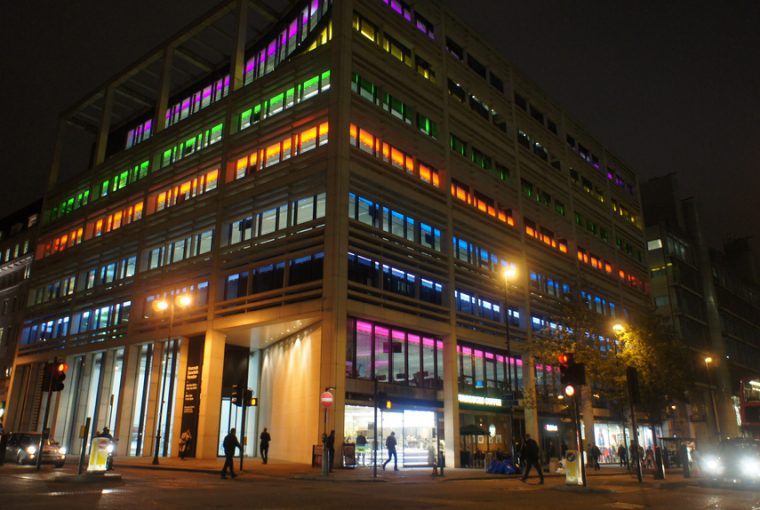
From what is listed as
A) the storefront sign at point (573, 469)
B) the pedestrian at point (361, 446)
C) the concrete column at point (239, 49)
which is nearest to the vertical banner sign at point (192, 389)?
the pedestrian at point (361, 446)

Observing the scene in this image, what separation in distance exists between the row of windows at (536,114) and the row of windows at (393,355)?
91.6 ft

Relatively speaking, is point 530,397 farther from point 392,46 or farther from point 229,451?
point 392,46

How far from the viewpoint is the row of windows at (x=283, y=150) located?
33094 millimetres

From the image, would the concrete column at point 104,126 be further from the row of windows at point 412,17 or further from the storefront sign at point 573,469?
the storefront sign at point 573,469

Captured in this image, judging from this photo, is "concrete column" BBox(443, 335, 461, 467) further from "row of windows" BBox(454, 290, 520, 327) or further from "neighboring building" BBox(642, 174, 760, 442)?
"neighboring building" BBox(642, 174, 760, 442)

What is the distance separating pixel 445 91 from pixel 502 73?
1201 centimetres

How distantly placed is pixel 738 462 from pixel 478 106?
30.8 m

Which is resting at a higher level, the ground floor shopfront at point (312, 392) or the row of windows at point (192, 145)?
the row of windows at point (192, 145)

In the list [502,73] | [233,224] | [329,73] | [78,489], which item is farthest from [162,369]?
[502,73]

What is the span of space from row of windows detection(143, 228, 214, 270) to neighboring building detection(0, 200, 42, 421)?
84.6 feet

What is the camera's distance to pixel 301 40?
39250 millimetres

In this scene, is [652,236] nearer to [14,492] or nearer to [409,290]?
[409,290]

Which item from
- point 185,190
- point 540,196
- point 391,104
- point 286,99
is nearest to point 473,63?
point 540,196

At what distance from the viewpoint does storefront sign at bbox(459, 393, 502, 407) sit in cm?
3622
